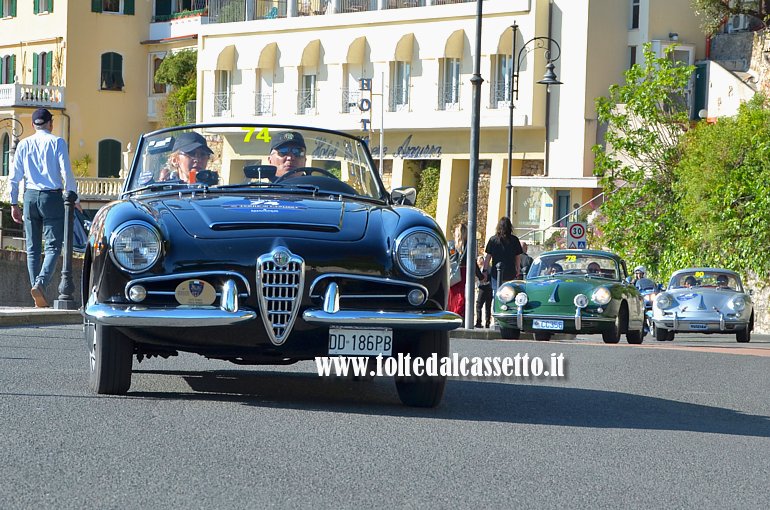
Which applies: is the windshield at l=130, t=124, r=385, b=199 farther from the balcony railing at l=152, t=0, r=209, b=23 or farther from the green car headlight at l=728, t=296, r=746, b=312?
the balcony railing at l=152, t=0, r=209, b=23

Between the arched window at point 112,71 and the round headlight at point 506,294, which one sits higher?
the arched window at point 112,71

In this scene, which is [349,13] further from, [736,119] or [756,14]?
[736,119]

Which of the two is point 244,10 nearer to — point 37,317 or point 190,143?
point 37,317

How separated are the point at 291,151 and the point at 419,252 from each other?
6.32 ft

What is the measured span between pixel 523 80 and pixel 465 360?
45620 mm

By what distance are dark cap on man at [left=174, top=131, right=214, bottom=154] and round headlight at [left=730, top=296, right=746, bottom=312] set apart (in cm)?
1971

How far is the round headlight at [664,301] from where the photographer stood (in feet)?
97.0

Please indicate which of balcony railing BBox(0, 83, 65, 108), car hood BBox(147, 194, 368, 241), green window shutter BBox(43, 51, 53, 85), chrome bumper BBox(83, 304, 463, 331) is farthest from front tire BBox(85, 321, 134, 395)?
green window shutter BBox(43, 51, 53, 85)

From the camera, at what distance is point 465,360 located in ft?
46.2

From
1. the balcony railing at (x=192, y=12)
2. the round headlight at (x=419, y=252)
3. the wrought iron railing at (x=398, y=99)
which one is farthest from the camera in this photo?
the balcony railing at (x=192, y=12)

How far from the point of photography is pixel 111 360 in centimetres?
930

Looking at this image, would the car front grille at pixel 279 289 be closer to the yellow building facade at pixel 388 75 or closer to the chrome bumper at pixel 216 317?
the chrome bumper at pixel 216 317

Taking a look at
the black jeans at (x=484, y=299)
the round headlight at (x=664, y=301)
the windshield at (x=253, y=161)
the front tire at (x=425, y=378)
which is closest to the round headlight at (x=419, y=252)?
the front tire at (x=425, y=378)

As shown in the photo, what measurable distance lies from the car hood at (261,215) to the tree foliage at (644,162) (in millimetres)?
35565
